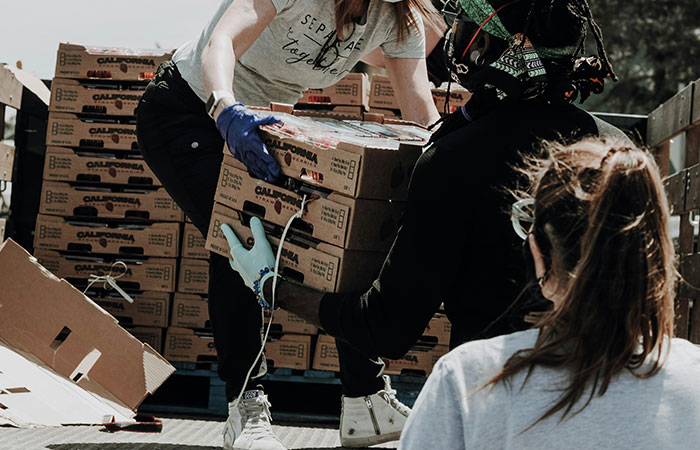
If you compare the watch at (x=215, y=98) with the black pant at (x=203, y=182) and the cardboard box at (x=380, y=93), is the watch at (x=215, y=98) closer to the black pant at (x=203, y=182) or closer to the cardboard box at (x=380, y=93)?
the black pant at (x=203, y=182)

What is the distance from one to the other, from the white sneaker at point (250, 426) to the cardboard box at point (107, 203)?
6.27 ft

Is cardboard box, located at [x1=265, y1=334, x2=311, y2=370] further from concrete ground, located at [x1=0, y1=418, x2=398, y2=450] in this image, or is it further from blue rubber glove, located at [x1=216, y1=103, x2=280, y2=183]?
blue rubber glove, located at [x1=216, y1=103, x2=280, y2=183]

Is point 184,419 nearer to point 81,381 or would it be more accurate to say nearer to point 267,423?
point 81,381

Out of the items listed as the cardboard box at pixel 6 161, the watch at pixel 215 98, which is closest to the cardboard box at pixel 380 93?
the cardboard box at pixel 6 161

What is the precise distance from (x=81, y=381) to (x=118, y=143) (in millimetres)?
1548

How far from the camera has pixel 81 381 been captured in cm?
384

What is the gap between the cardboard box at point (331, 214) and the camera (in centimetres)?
236

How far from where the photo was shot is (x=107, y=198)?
16.1ft

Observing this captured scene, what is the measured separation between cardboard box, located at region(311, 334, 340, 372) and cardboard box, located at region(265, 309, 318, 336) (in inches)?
3.3

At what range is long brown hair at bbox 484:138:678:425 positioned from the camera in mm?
1282

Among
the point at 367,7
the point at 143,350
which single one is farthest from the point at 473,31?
the point at 143,350

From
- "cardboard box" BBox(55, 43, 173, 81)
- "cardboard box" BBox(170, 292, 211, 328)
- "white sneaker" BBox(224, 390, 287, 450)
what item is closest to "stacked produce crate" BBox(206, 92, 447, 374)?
"white sneaker" BBox(224, 390, 287, 450)

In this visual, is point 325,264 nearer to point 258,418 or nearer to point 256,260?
point 256,260

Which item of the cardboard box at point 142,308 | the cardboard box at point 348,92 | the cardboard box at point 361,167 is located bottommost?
the cardboard box at point 142,308
